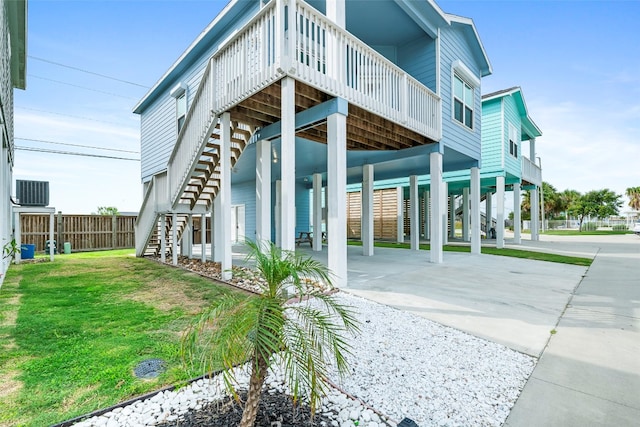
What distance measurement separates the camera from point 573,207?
122 ft

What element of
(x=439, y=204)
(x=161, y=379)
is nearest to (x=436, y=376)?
(x=161, y=379)

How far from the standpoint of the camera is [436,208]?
744cm

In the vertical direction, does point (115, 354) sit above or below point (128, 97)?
below

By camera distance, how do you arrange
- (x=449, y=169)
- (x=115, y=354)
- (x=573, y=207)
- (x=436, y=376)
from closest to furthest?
1. (x=436, y=376)
2. (x=115, y=354)
3. (x=449, y=169)
4. (x=573, y=207)

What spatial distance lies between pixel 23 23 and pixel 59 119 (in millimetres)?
14631

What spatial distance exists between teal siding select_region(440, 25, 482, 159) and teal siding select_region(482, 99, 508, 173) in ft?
8.97

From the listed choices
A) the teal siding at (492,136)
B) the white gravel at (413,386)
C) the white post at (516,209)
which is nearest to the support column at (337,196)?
the white gravel at (413,386)

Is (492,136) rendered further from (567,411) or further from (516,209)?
(567,411)

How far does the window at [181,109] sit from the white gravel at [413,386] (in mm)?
9716

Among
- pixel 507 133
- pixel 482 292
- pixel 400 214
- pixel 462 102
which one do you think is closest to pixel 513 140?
pixel 507 133

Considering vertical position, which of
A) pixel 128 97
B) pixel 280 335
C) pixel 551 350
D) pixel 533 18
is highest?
pixel 128 97

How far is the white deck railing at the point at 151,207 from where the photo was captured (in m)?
7.86

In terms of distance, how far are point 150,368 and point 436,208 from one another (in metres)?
6.74

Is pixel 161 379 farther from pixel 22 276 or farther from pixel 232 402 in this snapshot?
pixel 22 276
